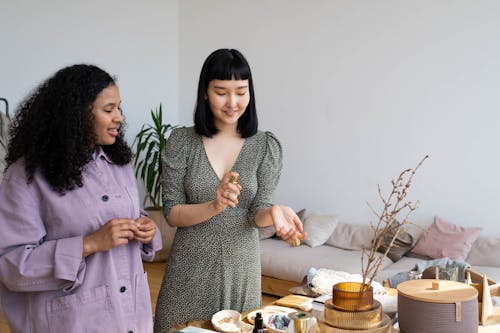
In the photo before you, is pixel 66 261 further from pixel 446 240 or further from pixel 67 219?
pixel 446 240

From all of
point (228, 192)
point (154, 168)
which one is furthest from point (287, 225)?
point (154, 168)

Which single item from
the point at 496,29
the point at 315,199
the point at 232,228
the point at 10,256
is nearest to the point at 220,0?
the point at 315,199

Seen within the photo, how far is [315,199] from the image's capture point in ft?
18.1

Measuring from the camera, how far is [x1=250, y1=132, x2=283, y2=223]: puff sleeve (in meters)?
2.05

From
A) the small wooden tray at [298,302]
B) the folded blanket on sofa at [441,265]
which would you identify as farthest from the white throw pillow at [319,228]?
the small wooden tray at [298,302]

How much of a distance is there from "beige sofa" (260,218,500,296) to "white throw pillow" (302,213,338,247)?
0.04 m

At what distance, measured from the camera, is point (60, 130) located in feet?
5.43

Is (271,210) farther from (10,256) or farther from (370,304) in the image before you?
(10,256)

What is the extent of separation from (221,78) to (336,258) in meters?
3.02

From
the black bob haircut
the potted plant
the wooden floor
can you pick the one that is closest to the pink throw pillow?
the wooden floor

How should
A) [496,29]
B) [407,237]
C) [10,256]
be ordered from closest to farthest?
1. [10,256]
2. [496,29]
3. [407,237]

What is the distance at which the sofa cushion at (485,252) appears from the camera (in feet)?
14.3

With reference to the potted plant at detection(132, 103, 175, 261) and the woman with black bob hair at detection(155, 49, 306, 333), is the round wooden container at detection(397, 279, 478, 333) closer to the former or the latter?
the woman with black bob hair at detection(155, 49, 306, 333)

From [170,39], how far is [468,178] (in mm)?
3516
